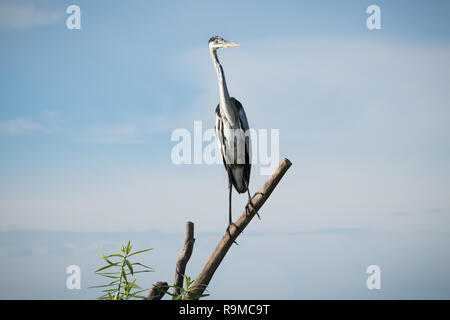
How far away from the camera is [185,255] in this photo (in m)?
4.30

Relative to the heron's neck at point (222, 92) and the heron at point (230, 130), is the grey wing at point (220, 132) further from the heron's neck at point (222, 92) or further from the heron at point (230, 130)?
the heron's neck at point (222, 92)

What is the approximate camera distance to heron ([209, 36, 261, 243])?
4.72 meters

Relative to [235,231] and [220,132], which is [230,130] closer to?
[220,132]

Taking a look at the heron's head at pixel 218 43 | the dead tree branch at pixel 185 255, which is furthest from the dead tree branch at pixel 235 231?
the heron's head at pixel 218 43

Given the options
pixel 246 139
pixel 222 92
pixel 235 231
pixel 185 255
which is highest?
pixel 222 92

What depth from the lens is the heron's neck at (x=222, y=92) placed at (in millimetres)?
4680

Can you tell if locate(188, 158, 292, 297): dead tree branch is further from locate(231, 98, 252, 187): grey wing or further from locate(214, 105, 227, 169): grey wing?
locate(214, 105, 227, 169): grey wing

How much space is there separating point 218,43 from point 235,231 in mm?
2165

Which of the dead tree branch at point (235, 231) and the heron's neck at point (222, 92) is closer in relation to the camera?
the dead tree branch at point (235, 231)

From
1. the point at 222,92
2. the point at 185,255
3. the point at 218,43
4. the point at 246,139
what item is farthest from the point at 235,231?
the point at 218,43

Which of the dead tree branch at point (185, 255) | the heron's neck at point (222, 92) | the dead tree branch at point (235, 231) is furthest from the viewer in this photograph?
the heron's neck at point (222, 92)
